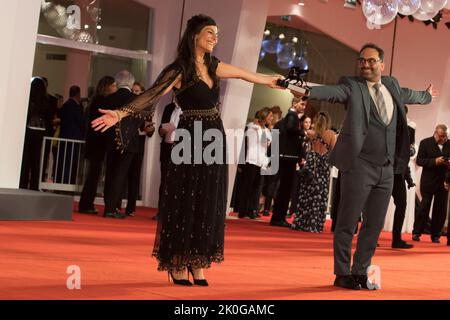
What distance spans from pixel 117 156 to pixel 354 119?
596 cm

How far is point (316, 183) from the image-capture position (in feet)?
42.3

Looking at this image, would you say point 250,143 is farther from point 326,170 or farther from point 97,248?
point 97,248

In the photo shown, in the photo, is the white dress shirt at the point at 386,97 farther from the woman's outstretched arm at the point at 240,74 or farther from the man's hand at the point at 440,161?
the man's hand at the point at 440,161

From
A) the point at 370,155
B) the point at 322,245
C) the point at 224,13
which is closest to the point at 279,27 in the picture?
the point at 224,13

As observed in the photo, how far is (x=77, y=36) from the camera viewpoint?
48.8ft

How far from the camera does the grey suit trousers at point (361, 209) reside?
650 cm

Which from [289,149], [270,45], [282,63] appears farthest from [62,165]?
[282,63]

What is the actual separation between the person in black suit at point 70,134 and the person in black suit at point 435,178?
498 cm

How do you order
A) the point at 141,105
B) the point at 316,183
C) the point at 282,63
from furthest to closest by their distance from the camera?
1. the point at 282,63
2. the point at 316,183
3. the point at 141,105

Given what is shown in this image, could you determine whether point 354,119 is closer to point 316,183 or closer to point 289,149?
point 316,183

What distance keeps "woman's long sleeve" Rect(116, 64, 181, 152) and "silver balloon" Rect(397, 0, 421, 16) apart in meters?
4.88

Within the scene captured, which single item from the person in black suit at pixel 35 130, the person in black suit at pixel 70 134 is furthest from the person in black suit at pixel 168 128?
the person in black suit at pixel 70 134

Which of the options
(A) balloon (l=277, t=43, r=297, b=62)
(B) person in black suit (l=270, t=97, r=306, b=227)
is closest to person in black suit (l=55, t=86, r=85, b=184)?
(B) person in black suit (l=270, t=97, r=306, b=227)

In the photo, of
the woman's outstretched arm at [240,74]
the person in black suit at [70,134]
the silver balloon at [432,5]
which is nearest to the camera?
the woman's outstretched arm at [240,74]
